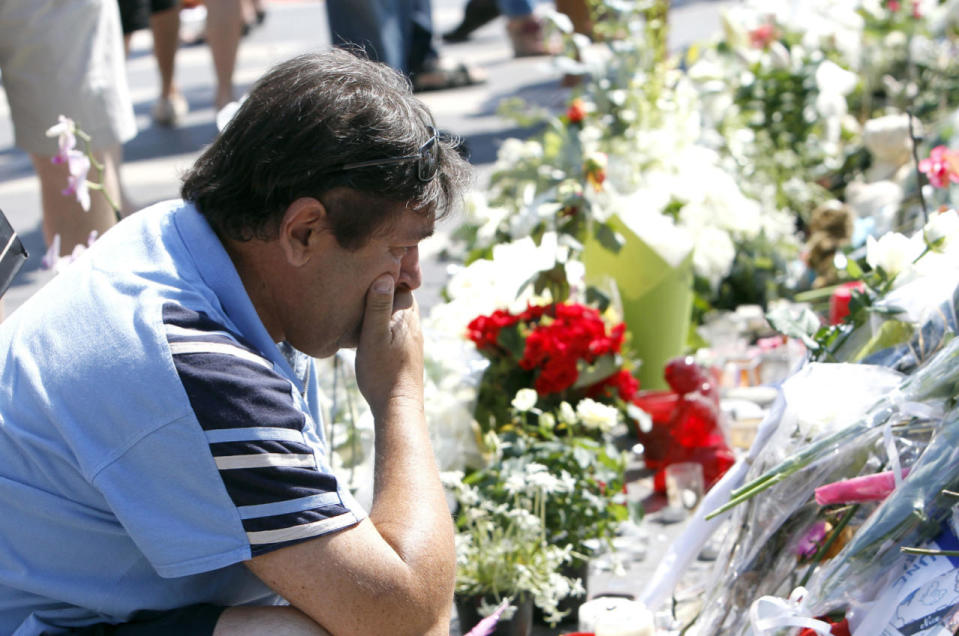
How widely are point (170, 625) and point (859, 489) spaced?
951 mm

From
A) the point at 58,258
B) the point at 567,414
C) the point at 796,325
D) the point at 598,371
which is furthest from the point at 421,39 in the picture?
the point at 796,325

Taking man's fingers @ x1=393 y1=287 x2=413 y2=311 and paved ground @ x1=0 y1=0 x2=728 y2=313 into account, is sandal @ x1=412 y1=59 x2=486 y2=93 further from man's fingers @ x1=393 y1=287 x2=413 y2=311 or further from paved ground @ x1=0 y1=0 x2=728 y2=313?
man's fingers @ x1=393 y1=287 x2=413 y2=311

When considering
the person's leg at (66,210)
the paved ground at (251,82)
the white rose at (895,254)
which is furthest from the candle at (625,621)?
the person's leg at (66,210)

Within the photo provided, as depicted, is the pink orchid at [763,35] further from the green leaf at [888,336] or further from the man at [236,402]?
the man at [236,402]

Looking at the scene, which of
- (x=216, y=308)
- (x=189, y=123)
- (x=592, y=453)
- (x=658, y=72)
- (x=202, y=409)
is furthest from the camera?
(x=189, y=123)

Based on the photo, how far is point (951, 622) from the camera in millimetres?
1410

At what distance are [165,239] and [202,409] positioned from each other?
28 cm

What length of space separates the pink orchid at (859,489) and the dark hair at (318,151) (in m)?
0.69

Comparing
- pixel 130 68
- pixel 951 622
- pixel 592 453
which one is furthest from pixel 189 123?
pixel 951 622

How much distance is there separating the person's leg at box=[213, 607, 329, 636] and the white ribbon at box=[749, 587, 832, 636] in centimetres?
57

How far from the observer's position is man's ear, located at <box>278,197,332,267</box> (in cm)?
144

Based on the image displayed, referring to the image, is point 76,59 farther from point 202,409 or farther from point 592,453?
point 202,409

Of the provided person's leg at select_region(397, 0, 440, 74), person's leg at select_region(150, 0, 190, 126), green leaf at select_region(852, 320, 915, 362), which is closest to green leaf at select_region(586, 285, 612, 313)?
green leaf at select_region(852, 320, 915, 362)

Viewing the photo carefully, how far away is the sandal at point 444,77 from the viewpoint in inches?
272
